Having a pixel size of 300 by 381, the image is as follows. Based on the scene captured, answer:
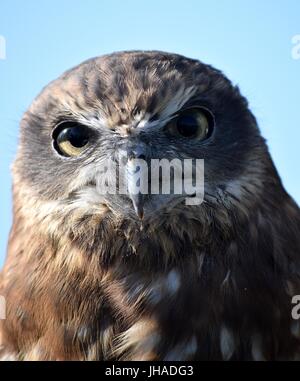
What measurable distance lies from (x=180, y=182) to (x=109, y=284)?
0.63 metres

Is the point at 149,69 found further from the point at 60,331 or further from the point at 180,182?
the point at 60,331

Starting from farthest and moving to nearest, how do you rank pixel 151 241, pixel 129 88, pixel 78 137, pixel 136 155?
1. pixel 78 137
2. pixel 129 88
3. pixel 151 241
4. pixel 136 155

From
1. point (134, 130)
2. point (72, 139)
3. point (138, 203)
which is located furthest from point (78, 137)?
point (138, 203)

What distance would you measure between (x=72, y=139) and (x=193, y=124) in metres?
0.64

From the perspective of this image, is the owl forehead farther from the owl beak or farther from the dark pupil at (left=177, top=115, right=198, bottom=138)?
the owl beak

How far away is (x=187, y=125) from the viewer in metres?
4.95

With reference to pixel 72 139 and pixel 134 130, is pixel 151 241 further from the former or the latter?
pixel 72 139

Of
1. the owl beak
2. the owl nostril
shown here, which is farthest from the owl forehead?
the owl beak

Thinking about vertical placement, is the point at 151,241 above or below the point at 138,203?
below

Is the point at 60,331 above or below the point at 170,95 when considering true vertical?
below

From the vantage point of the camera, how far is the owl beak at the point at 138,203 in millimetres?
4469

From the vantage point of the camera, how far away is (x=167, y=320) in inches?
186
